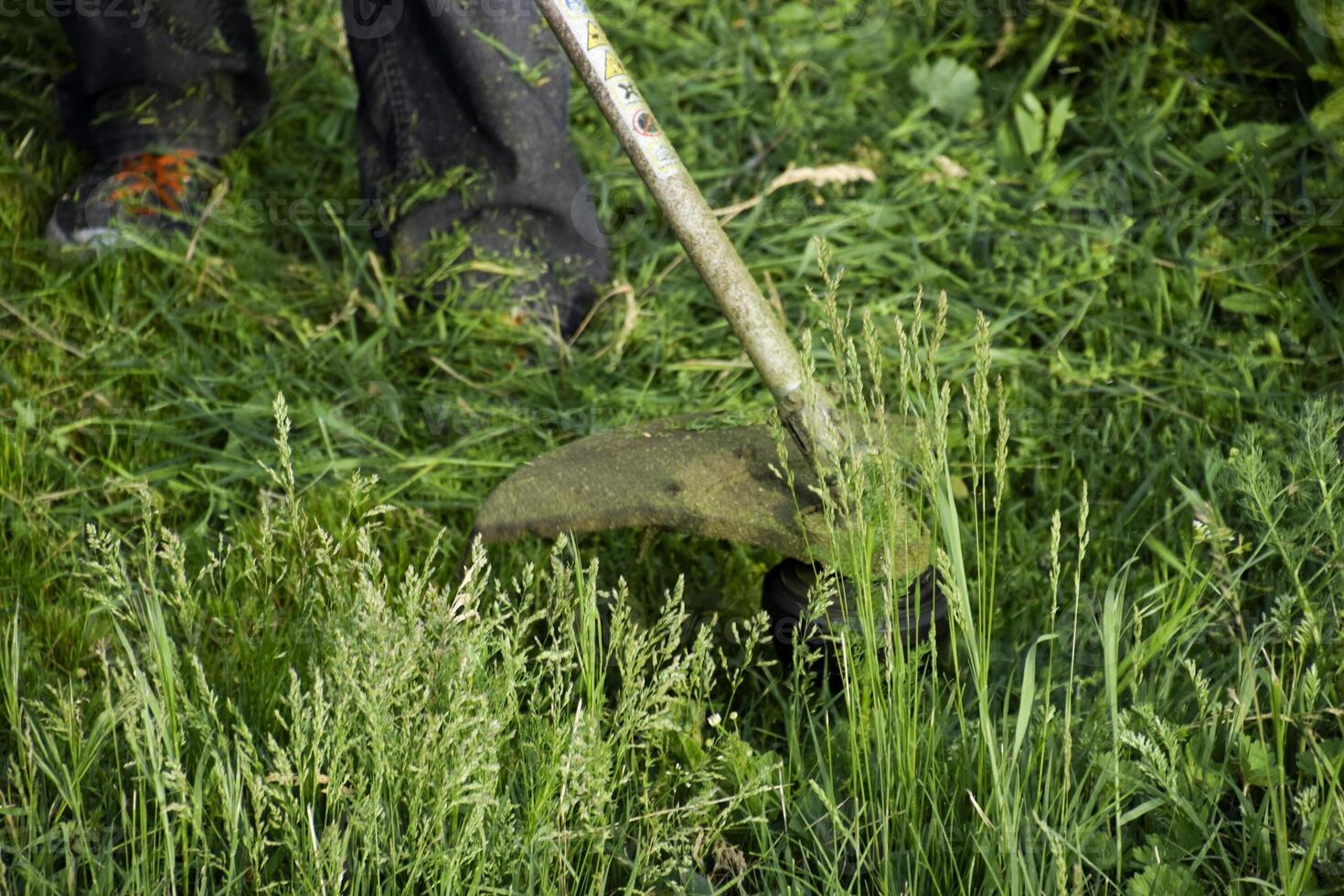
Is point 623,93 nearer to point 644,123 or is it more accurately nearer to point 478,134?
point 644,123

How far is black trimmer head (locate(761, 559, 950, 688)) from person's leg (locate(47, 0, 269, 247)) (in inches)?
65.3

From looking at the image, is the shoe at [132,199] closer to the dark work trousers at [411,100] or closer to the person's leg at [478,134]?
the dark work trousers at [411,100]

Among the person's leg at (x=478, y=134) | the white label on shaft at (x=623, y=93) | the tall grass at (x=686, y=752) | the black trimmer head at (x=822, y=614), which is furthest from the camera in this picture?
the person's leg at (x=478, y=134)

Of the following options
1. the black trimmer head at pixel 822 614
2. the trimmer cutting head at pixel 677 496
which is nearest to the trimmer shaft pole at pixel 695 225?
the trimmer cutting head at pixel 677 496

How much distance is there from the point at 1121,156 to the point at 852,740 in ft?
6.44

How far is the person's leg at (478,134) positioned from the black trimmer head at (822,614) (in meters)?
1.01

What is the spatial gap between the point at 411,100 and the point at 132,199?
681 millimetres

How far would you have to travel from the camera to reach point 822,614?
5.91 feet

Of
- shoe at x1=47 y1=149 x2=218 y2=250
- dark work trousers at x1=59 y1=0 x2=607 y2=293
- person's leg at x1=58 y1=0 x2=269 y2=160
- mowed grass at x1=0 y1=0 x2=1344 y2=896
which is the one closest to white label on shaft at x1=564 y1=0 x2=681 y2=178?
mowed grass at x1=0 y1=0 x2=1344 y2=896

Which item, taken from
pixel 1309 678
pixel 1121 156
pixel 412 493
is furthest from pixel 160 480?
pixel 1121 156

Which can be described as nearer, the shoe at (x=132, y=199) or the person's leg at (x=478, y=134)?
the person's leg at (x=478, y=134)

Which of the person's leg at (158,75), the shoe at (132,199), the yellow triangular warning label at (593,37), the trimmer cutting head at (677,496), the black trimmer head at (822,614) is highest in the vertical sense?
the yellow triangular warning label at (593,37)

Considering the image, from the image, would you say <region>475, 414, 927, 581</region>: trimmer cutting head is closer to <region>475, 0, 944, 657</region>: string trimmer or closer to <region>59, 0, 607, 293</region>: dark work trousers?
<region>475, 0, 944, 657</region>: string trimmer

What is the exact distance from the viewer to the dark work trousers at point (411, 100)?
267 cm
